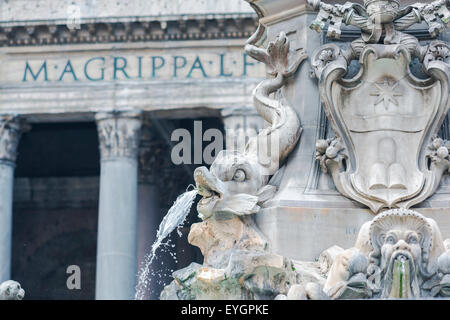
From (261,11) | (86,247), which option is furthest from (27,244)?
(261,11)

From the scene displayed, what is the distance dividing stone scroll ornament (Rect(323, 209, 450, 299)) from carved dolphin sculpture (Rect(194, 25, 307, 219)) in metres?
0.87

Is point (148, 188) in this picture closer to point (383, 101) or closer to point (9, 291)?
point (383, 101)

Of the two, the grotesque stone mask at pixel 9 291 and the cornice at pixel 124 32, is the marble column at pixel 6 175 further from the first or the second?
the grotesque stone mask at pixel 9 291

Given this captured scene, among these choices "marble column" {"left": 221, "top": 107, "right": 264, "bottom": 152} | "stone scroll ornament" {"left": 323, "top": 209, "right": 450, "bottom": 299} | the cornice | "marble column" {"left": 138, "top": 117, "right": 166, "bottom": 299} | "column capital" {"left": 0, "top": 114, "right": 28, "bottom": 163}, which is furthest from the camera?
"marble column" {"left": 138, "top": 117, "right": 166, "bottom": 299}

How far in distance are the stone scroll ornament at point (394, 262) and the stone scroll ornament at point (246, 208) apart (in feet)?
1.47

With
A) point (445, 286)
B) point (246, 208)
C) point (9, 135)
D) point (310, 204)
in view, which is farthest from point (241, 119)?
point (445, 286)

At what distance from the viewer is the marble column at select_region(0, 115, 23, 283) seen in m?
39.1

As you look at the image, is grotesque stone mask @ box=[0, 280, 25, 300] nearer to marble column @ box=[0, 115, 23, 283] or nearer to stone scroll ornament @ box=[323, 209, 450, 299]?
stone scroll ornament @ box=[323, 209, 450, 299]

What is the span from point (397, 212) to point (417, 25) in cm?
167

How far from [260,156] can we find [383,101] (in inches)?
33.2

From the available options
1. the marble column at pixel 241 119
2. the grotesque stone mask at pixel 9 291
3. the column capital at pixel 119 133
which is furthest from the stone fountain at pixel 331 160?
the column capital at pixel 119 133

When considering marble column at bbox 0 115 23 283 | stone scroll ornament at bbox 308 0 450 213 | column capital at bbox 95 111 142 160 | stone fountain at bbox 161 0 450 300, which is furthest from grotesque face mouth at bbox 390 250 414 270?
marble column at bbox 0 115 23 283

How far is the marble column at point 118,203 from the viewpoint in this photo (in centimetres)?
3769

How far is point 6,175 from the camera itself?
39.3 metres
